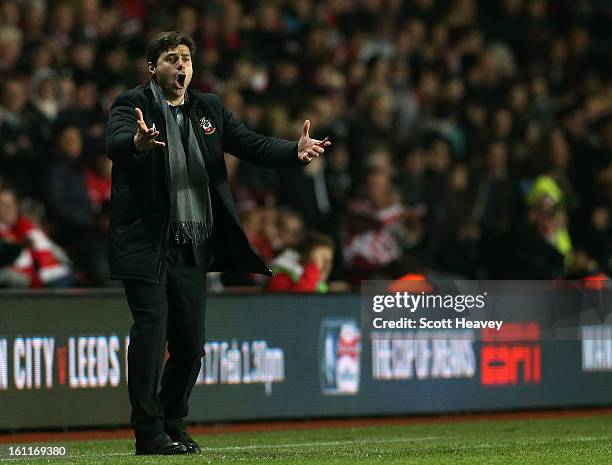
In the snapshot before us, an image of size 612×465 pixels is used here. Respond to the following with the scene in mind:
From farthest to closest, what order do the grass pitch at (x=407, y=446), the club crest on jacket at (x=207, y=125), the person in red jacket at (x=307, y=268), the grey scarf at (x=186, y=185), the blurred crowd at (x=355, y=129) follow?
the blurred crowd at (x=355, y=129), the person in red jacket at (x=307, y=268), the club crest on jacket at (x=207, y=125), the grey scarf at (x=186, y=185), the grass pitch at (x=407, y=446)

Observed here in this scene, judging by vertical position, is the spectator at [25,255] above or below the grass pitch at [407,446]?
above

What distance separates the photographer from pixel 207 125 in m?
7.29

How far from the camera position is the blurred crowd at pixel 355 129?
12203mm

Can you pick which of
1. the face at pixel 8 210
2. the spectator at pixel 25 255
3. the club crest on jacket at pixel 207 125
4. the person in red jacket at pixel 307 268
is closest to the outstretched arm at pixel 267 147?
the club crest on jacket at pixel 207 125

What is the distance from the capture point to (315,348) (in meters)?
10.8

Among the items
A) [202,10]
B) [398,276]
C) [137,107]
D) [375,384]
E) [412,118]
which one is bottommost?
[375,384]

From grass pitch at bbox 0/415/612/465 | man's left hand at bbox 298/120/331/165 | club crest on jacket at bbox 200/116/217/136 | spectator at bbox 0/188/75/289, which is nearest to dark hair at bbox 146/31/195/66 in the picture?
club crest on jacket at bbox 200/116/217/136

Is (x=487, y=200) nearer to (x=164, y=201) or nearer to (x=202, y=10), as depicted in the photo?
(x=202, y=10)

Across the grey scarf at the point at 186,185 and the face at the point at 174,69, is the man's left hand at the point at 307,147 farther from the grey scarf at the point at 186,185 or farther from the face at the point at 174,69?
the face at the point at 174,69

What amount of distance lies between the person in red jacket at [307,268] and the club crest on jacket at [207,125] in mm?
3794

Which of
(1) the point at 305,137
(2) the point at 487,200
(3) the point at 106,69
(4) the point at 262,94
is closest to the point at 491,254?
(2) the point at 487,200

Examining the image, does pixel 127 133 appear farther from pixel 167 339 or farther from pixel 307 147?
pixel 167 339

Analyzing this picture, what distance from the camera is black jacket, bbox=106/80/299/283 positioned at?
700 cm

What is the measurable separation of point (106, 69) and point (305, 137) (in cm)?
660
